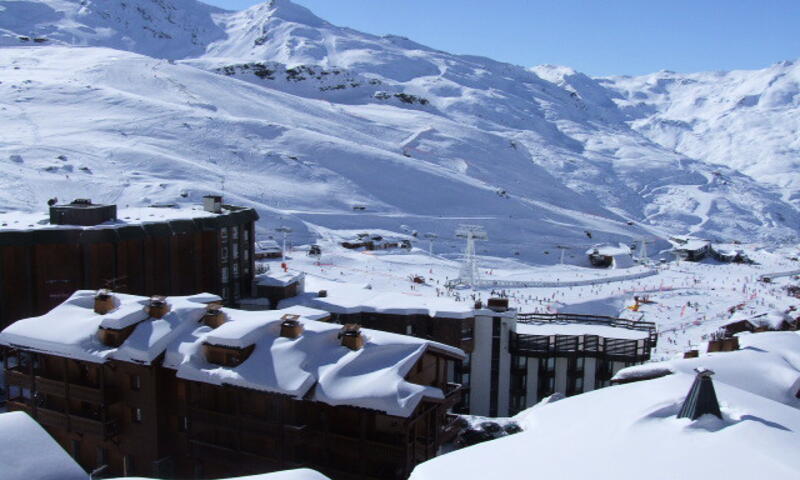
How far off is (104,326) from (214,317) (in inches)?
107

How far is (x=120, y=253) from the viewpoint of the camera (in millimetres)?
26797

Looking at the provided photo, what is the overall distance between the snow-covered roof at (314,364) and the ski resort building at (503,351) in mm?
8958

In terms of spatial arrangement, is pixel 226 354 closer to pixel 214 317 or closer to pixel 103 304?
pixel 214 317

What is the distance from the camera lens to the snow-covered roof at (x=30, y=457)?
26.8 feet

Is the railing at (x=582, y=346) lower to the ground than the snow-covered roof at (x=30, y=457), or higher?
lower

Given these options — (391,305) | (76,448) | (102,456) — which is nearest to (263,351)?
(102,456)

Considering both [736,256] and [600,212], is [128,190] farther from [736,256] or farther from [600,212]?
[600,212]

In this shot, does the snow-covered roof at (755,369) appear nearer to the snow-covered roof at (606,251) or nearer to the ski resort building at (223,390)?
the ski resort building at (223,390)

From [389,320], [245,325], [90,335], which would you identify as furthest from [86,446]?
[389,320]

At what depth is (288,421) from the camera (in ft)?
48.3

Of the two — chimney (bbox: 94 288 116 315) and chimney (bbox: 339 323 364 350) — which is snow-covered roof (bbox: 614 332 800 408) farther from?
chimney (bbox: 94 288 116 315)

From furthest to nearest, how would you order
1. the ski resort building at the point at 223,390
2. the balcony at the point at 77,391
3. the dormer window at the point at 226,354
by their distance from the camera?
the balcony at the point at 77,391, the dormer window at the point at 226,354, the ski resort building at the point at 223,390

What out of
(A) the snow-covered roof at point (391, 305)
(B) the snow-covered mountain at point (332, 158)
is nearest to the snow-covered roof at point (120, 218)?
(A) the snow-covered roof at point (391, 305)

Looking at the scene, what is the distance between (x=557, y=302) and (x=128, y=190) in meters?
42.4
